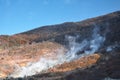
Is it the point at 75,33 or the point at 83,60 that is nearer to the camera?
the point at 83,60

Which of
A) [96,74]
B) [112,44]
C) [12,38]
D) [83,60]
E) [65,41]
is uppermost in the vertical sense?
[12,38]

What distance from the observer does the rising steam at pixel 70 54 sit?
7862 centimetres

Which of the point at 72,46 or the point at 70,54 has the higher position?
the point at 72,46

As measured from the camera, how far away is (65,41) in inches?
4210

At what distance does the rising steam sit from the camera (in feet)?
258

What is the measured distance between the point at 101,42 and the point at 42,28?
160ft

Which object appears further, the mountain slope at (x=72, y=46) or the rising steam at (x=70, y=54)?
the rising steam at (x=70, y=54)

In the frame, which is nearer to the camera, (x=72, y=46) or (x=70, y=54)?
(x=70, y=54)

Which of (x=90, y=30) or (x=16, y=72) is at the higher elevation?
(x=90, y=30)

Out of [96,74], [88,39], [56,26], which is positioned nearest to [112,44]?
[88,39]

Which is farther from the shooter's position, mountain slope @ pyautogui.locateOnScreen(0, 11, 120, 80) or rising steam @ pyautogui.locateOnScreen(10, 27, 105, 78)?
rising steam @ pyautogui.locateOnScreen(10, 27, 105, 78)

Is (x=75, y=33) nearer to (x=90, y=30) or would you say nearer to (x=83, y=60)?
(x=90, y=30)

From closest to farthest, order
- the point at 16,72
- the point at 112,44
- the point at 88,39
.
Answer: the point at 16,72, the point at 112,44, the point at 88,39

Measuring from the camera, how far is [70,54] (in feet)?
300
